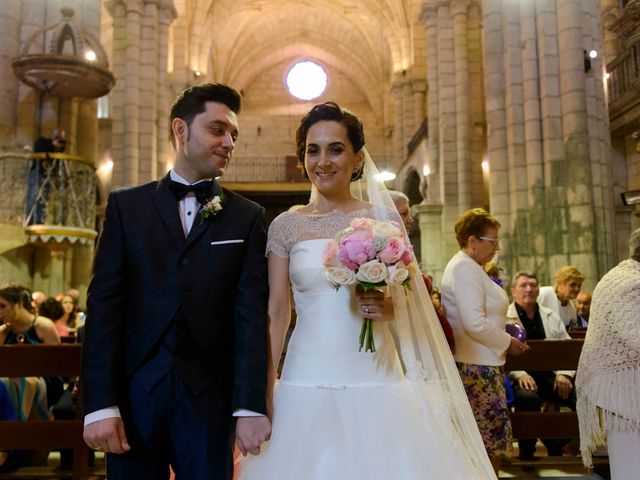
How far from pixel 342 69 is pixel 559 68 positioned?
24021 mm

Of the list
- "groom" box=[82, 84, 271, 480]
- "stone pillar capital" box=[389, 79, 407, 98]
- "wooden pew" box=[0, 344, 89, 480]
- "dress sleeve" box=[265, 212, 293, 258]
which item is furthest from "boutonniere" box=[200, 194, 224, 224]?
"stone pillar capital" box=[389, 79, 407, 98]

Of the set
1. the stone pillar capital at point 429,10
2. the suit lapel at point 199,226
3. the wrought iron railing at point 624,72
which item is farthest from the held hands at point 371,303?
the stone pillar capital at point 429,10

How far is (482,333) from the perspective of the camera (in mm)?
3689

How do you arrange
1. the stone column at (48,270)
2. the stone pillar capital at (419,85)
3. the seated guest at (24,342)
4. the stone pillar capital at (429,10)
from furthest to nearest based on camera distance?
the stone pillar capital at (419,85), the stone pillar capital at (429,10), the stone column at (48,270), the seated guest at (24,342)

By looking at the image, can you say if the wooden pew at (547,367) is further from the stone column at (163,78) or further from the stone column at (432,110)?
the stone column at (163,78)

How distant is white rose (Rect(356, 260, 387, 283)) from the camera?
2355mm

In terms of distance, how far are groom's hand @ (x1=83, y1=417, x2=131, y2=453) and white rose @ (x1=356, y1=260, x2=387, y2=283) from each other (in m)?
0.98

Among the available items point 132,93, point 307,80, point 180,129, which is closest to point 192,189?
point 180,129

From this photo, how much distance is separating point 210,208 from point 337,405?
0.92 metres

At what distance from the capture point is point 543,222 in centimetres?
1018

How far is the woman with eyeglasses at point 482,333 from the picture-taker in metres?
3.75

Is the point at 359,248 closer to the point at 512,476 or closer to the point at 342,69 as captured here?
the point at 512,476

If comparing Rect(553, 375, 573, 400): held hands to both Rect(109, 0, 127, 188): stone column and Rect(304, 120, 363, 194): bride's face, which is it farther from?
Rect(109, 0, 127, 188): stone column

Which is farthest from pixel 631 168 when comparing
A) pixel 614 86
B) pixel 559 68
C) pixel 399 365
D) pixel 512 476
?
pixel 399 365
